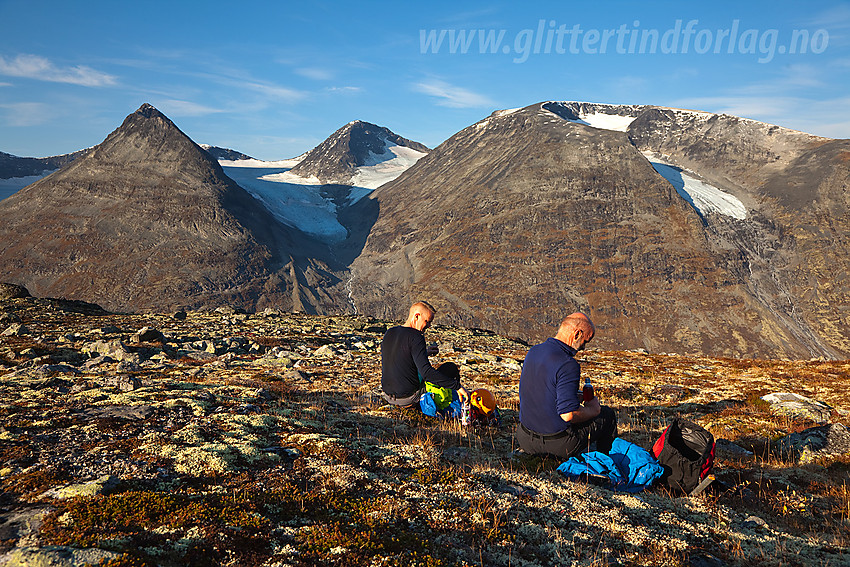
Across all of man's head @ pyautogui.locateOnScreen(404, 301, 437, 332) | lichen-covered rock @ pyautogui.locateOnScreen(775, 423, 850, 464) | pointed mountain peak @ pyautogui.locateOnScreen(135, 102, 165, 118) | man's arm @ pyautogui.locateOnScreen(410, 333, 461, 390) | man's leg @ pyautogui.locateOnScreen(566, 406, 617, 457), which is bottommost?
Result: lichen-covered rock @ pyautogui.locateOnScreen(775, 423, 850, 464)

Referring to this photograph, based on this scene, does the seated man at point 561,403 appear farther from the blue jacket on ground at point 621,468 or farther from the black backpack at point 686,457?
the black backpack at point 686,457

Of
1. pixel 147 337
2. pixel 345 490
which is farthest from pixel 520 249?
pixel 345 490

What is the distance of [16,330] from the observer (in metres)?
28.4

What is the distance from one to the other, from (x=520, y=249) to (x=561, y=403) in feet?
552

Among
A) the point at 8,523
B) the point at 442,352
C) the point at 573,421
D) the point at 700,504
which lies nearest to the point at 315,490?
the point at 8,523

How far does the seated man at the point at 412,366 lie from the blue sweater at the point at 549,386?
10.3ft

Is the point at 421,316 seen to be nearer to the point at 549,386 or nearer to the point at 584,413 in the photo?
the point at 549,386

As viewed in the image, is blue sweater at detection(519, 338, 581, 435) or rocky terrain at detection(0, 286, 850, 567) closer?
rocky terrain at detection(0, 286, 850, 567)

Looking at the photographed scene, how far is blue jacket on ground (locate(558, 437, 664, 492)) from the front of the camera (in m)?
8.70

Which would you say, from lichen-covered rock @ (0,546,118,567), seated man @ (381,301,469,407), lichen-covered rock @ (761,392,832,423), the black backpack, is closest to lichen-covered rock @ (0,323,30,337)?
seated man @ (381,301,469,407)

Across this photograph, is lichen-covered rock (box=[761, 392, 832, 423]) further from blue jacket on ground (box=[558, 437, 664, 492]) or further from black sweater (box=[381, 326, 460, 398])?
black sweater (box=[381, 326, 460, 398])

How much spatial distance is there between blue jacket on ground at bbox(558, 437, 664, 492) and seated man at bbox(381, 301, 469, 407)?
156 inches

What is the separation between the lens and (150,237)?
150 metres

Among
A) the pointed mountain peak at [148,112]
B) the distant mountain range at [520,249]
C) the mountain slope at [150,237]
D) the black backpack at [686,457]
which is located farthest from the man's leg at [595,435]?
the pointed mountain peak at [148,112]
